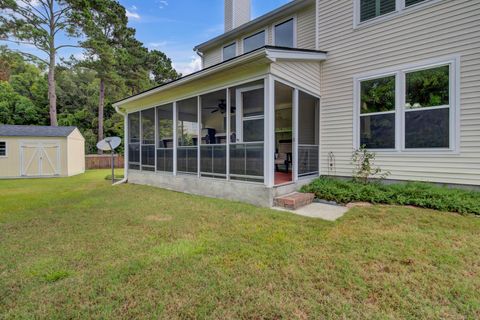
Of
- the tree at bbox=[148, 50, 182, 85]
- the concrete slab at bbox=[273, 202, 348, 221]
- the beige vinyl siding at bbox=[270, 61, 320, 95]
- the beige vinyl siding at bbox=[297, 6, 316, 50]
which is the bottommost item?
the concrete slab at bbox=[273, 202, 348, 221]

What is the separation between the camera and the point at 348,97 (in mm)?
6371

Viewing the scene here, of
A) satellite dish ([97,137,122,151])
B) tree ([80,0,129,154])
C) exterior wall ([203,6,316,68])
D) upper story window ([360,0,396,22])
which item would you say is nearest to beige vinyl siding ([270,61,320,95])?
exterior wall ([203,6,316,68])

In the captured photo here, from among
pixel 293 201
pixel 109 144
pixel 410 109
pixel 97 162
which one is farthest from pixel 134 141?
pixel 97 162

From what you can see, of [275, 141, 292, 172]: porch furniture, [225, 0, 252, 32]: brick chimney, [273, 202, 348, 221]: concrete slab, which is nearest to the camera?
[273, 202, 348, 221]: concrete slab

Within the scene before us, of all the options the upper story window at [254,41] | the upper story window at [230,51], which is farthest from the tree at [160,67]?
the upper story window at [254,41]

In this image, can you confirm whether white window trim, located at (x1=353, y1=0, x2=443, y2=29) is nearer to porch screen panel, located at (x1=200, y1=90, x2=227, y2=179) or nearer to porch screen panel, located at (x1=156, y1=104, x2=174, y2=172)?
porch screen panel, located at (x1=200, y1=90, x2=227, y2=179)

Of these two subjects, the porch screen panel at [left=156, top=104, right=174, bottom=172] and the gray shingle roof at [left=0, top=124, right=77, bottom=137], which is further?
the gray shingle roof at [left=0, top=124, right=77, bottom=137]

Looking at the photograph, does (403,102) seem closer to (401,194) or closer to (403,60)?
(403,60)

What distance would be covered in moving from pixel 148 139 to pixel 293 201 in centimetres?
631

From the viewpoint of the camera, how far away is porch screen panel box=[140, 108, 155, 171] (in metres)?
8.74

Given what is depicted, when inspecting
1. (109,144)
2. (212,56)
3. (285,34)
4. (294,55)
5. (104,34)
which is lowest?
(109,144)

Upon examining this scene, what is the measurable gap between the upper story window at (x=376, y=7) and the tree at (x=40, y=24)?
57.6 feet

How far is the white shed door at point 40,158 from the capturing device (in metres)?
13.0

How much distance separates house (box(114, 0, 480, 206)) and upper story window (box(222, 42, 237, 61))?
2550 millimetres
